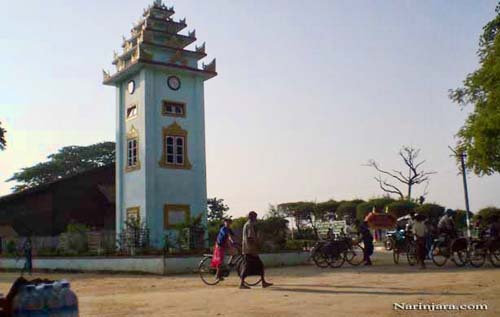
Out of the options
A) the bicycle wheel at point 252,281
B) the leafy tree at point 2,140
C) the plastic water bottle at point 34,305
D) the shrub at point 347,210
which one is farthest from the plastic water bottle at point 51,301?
the shrub at point 347,210

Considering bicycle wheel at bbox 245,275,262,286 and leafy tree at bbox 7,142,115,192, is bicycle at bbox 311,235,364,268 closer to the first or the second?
bicycle wheel at bbox 245,275,262,286

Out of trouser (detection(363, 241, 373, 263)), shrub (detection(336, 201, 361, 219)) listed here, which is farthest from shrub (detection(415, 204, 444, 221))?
trouser (detection(363, 241, 373, 263))

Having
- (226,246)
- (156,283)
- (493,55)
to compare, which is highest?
(493,55)

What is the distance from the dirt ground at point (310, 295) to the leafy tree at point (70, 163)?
38.8 m

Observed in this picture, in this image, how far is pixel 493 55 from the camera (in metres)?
21.2

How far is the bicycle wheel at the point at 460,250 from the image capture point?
1609 cm

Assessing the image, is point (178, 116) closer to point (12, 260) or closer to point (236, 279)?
point (12, 260)

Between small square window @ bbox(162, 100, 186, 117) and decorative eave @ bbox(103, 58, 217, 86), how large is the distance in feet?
5.16

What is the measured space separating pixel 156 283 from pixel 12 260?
53.8ft

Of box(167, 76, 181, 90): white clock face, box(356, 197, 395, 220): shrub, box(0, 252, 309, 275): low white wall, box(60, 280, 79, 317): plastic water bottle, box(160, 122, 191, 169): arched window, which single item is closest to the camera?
box(60, 280, 79, 317): plastic water bottle

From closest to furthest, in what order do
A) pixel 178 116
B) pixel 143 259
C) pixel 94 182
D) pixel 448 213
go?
pixel 448 213 < pixel 143 259 < pixel 178 116 < pixel 94 182

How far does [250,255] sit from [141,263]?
27.8 ft

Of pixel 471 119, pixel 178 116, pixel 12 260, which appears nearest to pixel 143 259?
pixel 178 116

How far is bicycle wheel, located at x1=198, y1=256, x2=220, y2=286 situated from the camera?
14148 millimetres
